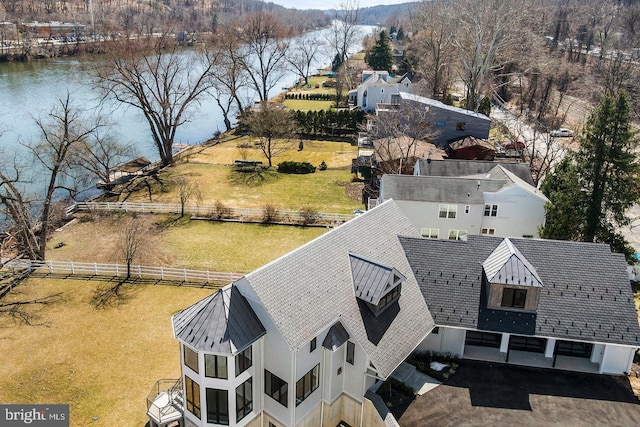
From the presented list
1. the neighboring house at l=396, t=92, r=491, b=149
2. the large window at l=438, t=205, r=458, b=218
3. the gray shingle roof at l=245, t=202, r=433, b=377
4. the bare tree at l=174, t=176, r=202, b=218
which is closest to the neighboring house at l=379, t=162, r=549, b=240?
the large window at l=438, t=205, r=458, b=218

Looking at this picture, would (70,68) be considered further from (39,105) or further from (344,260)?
(344,260)

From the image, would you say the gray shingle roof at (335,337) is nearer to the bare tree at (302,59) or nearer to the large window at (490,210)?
the large window at (490,210)

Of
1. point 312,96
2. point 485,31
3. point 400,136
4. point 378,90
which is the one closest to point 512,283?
point 400,136

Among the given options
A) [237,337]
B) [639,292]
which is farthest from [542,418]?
[639,292]

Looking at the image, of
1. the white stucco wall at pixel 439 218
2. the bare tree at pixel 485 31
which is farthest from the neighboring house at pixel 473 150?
the white stucco wall at pixel 439 218

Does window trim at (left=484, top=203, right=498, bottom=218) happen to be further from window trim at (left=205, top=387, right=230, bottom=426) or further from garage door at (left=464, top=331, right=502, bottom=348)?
window trim at (left=205, top=387, right=230, bottom=426)

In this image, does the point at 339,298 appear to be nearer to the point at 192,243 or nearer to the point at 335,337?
the point at 335,337
